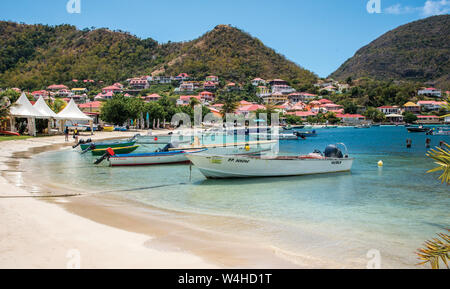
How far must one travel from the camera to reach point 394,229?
989 centimetres

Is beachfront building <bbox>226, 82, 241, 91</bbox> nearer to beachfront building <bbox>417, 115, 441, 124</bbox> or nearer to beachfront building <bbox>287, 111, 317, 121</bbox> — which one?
beachfront building <bbox>287, 111, 317, 121</bbox>

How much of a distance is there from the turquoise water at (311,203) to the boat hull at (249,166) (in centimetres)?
40

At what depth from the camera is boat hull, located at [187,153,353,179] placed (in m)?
16.8

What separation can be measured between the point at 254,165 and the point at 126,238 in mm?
10098

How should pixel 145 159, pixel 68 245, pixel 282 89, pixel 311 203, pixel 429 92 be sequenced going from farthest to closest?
pixel 282 89 → pixel 429 92 → pixel 145 159 → pixel 311 203 → pixel 68 245

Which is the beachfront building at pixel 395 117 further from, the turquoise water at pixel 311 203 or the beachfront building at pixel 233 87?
the turquoise water at pixel 311 203

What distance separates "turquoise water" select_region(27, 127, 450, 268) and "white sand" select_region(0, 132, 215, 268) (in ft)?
8.43

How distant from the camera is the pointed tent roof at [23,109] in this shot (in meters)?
36.2

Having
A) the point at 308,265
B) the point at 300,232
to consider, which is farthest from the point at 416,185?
the point at 308,265

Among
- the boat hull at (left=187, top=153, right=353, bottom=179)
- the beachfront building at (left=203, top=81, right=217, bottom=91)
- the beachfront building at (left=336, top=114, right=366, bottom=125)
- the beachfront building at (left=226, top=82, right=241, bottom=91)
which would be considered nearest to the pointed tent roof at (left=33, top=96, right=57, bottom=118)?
the boat hull at (left=187, top=153, right=353, bottom=179)

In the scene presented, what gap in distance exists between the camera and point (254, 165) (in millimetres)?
17250

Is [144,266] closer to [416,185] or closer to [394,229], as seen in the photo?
[394,229]

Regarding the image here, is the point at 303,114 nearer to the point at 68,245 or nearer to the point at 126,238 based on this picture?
the point at 126,238

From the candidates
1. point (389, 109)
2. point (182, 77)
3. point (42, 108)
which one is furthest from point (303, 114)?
point (42, 108)
